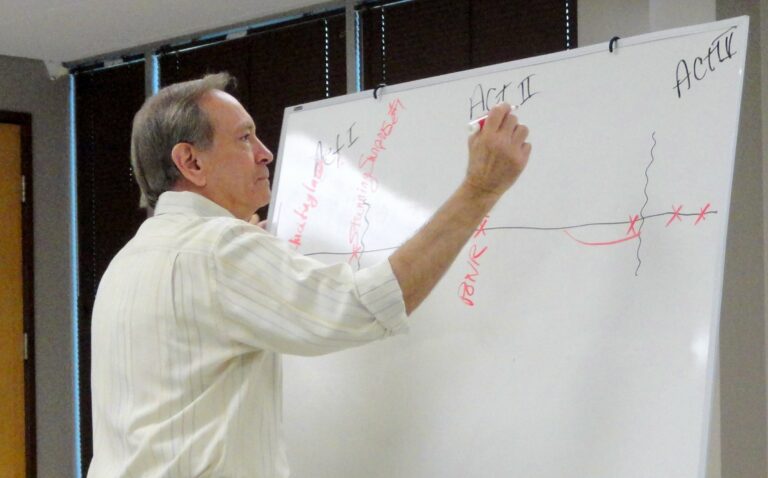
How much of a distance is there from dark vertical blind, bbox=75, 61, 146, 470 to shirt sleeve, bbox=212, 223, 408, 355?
2.78 metres

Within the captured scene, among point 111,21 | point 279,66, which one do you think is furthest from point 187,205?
point 111,21

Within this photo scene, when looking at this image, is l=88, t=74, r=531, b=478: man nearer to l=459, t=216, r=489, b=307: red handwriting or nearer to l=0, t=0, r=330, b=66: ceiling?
l=459, t=216, r=489, b=307: red handwriting

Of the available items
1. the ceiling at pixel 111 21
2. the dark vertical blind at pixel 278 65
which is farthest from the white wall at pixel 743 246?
the ceiling at pixel 111 21

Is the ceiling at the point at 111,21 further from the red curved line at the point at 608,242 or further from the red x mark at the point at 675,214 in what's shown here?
the red x mark at the point at 675,214

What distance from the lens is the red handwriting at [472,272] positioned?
158cm

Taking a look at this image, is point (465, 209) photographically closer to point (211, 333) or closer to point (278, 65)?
point (211, 333)

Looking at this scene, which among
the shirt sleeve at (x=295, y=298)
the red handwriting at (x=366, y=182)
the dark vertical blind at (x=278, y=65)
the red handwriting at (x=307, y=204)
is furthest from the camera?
the dark vertical blind at (x=278, y=65)

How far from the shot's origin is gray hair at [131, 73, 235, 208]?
4.83ft

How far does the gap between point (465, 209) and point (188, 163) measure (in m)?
0.49

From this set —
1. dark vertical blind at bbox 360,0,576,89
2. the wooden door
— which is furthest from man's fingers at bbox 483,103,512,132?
the wooden door

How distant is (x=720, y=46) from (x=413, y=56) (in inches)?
70.6

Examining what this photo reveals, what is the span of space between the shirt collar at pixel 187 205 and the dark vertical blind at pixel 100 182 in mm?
2593

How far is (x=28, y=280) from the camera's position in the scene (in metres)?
4.00

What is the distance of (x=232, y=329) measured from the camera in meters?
1.32
